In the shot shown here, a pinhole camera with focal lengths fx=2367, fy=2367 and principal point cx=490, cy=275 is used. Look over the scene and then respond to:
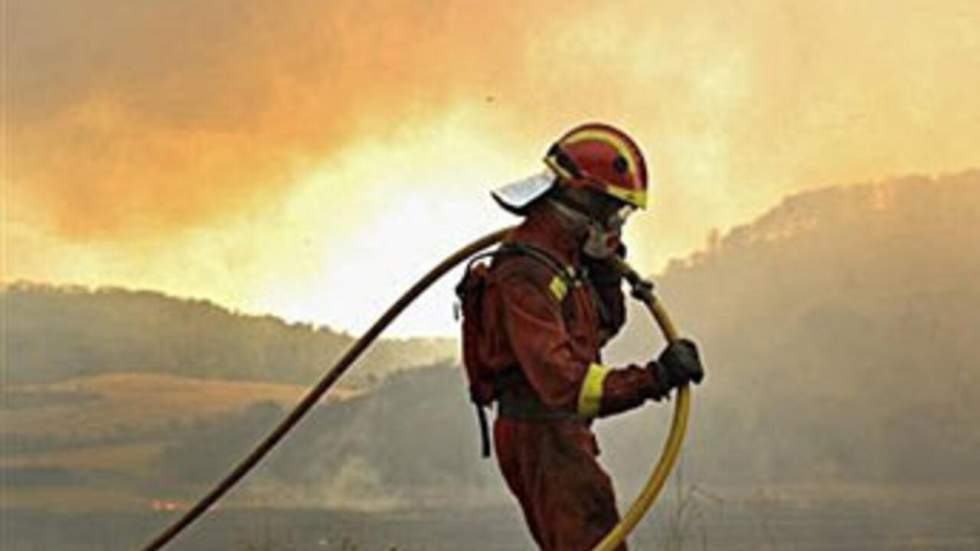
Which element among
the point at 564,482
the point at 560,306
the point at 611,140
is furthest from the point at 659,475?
the point at 611,140

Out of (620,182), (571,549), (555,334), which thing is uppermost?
(620,182)

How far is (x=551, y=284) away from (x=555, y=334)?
0.94 ft

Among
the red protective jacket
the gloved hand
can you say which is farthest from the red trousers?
the gloved hand

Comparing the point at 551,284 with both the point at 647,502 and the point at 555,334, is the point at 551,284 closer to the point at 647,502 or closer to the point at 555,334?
the point at 555,334

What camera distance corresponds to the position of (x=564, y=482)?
10570 mm

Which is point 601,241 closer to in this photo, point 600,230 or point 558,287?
point 600,230

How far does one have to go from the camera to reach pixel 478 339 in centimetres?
1081

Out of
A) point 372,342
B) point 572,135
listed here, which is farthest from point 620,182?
point 372,342

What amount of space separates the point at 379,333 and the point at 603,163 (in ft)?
5.79

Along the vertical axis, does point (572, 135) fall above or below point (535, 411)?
above

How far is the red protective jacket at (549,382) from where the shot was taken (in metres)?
10.3

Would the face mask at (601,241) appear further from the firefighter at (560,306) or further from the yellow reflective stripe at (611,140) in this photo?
the yellow reflective stripe at (611,140)

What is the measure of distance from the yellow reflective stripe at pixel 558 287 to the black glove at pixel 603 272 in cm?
39

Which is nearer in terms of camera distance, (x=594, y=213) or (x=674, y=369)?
(x=674, y=369)
